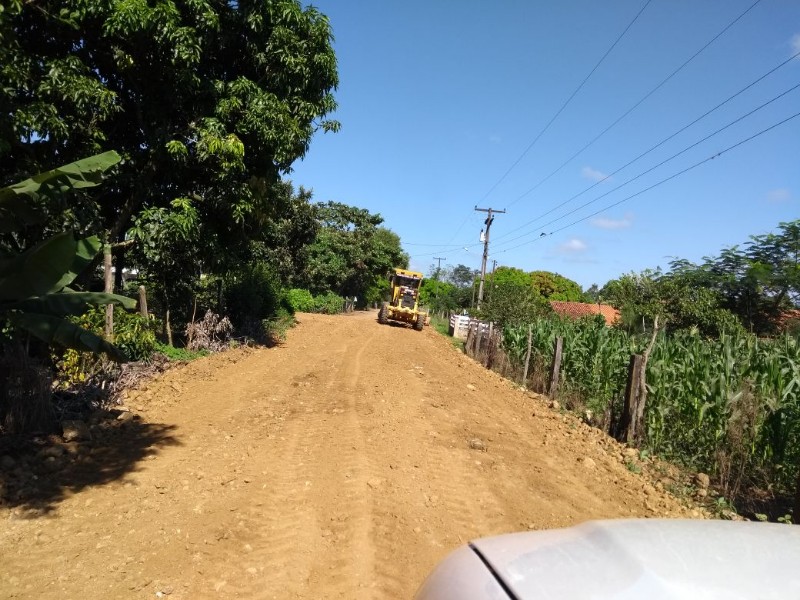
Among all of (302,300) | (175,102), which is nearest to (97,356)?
(175,102)

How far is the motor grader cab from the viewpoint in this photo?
3331 centimetres

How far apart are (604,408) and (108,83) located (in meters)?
12.5

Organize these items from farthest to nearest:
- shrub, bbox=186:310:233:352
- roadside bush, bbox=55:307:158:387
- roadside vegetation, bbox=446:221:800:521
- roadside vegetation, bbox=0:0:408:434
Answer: shrub, bbox=186:310:233:352 → roadside bush, bbox=55:307:158:387 → roadside vegetation, bbox=446:221:800:521 → roadside vegetation, bbox=0:0:408:434

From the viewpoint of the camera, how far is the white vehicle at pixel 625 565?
131 cm

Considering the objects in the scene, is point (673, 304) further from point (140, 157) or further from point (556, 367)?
point (140, 157)

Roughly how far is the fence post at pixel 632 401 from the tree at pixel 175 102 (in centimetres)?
870

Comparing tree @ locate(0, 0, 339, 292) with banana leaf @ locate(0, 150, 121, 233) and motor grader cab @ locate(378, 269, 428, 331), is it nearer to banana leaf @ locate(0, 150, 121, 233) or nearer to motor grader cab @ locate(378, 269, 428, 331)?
banana leaf @ locate(0, 150, 121, 233)

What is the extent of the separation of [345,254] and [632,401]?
134 ft

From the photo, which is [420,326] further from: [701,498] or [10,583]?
[10,583]

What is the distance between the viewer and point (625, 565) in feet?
4.67

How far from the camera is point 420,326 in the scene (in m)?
33.5

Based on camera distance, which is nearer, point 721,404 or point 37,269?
point 37,269

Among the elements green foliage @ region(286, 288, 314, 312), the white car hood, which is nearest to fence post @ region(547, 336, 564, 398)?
the white car hood

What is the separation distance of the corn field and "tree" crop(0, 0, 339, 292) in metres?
9.04
